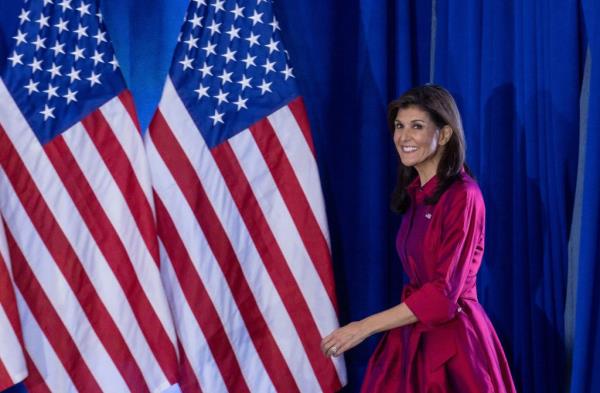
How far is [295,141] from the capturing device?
11.4ft

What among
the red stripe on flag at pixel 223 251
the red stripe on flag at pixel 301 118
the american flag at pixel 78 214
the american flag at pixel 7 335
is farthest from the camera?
the red stripe on flag at pixel 301 118

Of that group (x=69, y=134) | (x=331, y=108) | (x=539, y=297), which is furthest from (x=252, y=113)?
(x=539, y=297)

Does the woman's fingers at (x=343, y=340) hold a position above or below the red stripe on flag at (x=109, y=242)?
below

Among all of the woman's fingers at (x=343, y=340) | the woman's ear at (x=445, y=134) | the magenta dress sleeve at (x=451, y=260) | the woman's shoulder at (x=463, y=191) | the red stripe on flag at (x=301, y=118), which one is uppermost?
the red stripe on flag at (x=301, y=118)

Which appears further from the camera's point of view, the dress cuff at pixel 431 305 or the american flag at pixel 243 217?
the american flag at pixel 243 217

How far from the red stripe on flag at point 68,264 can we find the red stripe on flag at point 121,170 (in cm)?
27

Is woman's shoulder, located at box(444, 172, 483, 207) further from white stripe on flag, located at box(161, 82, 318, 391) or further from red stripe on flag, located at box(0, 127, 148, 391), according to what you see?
red stripe on flag, located at box(0, 127, 148, 391)

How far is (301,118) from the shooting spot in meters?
3.48

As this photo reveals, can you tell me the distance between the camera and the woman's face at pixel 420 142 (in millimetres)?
2736

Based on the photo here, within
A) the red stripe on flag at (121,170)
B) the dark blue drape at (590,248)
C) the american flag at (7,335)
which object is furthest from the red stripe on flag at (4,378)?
the dark blue drape at (590,248)

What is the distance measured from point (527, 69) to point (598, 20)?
375mm

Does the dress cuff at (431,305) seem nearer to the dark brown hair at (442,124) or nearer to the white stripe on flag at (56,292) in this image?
the dark brown hair at (442,124)

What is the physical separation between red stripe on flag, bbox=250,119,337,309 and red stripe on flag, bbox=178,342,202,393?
63 centimetres

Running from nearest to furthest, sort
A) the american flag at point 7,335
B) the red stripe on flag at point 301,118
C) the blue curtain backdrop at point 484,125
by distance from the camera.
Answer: the blue curtain backdrop at point 484,125 < the american flag at point 7,335 < the red stripe on flag at point 301,118
